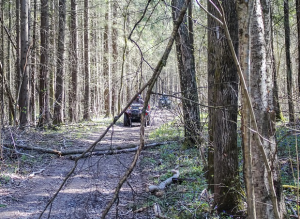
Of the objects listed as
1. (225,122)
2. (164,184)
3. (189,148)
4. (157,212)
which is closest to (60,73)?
(189,148)

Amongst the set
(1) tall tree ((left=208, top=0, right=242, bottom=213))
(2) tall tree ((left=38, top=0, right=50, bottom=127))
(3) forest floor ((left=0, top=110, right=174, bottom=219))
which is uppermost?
(2) tall tree ((left=38, top=0, right=50, bottom=127))

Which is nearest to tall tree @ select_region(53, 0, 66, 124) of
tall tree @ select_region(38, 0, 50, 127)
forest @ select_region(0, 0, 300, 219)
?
tall tree @ select_region(38, 0, 50, 127)

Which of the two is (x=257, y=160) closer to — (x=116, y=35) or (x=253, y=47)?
(x=253, y=47)

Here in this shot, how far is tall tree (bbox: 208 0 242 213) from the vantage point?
382 cm

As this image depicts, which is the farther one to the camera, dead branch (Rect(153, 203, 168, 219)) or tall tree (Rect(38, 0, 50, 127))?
tall tree (Rect(38, 0, 50, 127))

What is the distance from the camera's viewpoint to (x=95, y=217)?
445cm

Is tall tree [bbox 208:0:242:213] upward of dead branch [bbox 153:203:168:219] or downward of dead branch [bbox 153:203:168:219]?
upward

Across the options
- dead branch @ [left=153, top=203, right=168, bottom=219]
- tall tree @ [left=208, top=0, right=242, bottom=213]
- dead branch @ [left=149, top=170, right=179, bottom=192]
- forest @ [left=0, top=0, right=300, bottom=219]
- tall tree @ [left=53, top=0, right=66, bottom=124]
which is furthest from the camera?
tall tree @ [left=53, top=0, right=66, bottom=124]

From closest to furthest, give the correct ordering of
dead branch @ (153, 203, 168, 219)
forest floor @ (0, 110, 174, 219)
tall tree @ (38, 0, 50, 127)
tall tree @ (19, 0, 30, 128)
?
1. dead branch @ (153, 203, 168, 219)
2. forest floor @ (0, 110, 174, 219)
3. tall tree @ (19, 0, 30, 128)
4. tall tree @ (38, 0, 50, 127)

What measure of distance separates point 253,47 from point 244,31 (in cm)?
17

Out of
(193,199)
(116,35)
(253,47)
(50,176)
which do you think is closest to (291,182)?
(193,199)

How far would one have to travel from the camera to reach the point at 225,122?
3.88 meters

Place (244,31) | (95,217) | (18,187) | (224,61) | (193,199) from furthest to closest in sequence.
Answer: (18,187) < (193,199) < (95,217) < (224,61) < (244,31)

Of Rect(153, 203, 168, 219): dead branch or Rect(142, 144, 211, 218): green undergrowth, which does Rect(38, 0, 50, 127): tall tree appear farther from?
Rect(153, 203, 168, 219): dead branch
